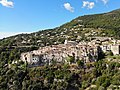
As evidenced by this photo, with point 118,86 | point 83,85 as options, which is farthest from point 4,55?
point 118,86

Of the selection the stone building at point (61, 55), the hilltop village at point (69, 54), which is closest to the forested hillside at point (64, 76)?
the hilltop village at point (69, 54)

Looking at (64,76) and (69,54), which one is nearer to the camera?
(64,76)

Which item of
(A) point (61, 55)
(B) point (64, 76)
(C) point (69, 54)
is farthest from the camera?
(A) point (61, 55)

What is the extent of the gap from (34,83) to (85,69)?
11.5 m

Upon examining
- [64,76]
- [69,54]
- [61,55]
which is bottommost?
[64,76]

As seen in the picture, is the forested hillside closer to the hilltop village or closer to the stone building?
the hilltop village

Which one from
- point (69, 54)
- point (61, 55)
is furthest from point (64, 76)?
point (61, 55)

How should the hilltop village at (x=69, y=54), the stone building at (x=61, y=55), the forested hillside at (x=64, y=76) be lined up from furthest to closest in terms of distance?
the stone building at (x=61, y=55) < the hilltop village at (x=69, y=54) < the forested hillside at (x=64, y=76)

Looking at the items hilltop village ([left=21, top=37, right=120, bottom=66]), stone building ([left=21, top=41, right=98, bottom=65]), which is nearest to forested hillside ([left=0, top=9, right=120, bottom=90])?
hilltop village ([left=21, top=37, right=120, bottom=66])

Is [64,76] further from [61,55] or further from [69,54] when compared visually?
[61,55]

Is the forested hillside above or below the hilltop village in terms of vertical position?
below

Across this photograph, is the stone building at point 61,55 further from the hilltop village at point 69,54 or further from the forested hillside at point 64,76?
the forested hillside at point 64,76

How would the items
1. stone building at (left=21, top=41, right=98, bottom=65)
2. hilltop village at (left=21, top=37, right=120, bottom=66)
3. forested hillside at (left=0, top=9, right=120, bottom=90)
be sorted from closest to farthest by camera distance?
forested hillside at (left=0, top=9, right=120, bottom=90) < hilltop village at (left=21, top=37, right=120, bottom=66) < stone building at (left=21, top=41, right=98, bottom=65)

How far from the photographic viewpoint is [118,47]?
67125 millimetres
